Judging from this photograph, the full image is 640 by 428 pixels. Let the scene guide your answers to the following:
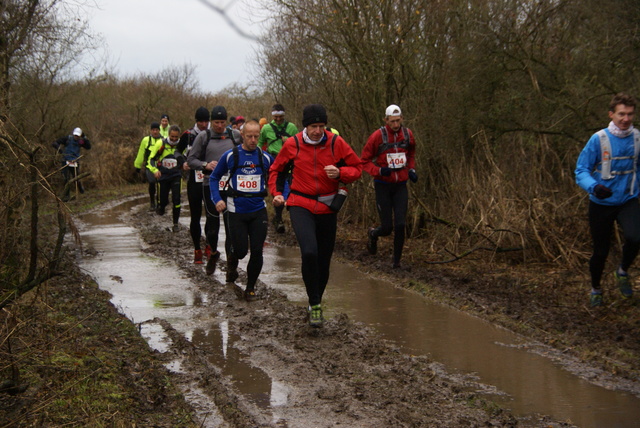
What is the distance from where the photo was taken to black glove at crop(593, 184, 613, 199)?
276 inches

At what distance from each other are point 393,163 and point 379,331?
3532mm

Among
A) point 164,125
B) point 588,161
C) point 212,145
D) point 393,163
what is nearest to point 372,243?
point 393,163

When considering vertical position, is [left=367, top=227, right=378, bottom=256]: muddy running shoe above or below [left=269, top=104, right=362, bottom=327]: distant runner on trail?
below

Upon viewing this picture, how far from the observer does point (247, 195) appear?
855 centimetres

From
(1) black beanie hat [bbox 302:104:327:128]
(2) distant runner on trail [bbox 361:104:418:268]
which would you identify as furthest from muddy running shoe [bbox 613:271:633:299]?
(1) black beanie hat [bbox 302:104:327:128]

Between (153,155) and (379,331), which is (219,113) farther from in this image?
(153,155)

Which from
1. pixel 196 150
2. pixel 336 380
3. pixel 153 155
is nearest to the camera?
pixel 336 380

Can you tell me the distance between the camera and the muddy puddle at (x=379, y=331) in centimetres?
501

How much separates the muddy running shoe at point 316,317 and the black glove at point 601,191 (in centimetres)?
276

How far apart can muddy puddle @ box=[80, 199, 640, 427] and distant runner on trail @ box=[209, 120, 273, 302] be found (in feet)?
2.13

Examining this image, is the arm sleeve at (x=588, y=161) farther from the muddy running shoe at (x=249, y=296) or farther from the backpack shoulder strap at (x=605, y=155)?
the muddy running shoe at (x=249, y=296)

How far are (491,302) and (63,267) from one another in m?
5.74

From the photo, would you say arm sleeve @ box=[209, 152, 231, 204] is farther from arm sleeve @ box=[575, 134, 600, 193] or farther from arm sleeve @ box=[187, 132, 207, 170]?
arm sleeve @ box=[575, 134, 600, 193]

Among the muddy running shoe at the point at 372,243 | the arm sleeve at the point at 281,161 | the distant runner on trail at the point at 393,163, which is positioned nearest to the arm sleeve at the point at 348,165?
the arm sleeve at the point at 281,161
